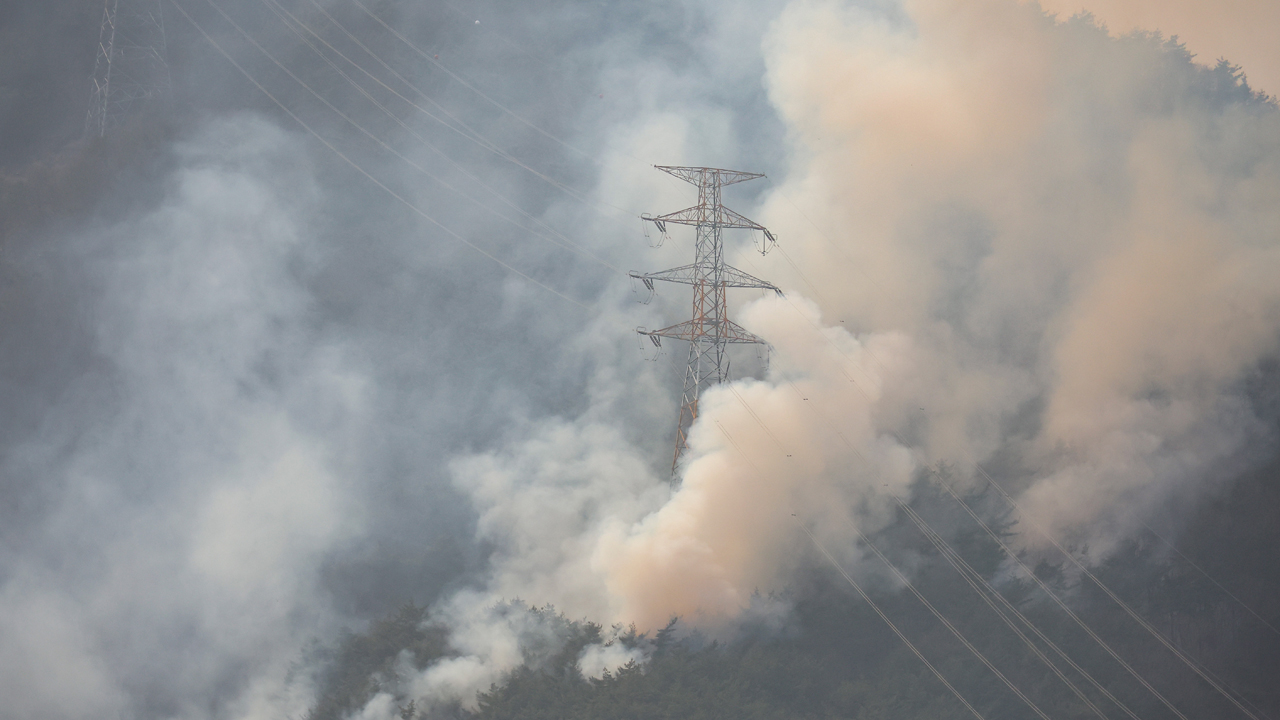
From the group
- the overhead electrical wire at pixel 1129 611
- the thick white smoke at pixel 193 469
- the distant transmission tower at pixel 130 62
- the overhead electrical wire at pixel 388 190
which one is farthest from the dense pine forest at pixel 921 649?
the distant transmission tower at pixel 130 62

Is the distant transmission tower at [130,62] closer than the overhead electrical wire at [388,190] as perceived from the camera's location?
No

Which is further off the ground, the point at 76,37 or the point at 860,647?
the point at 76,37

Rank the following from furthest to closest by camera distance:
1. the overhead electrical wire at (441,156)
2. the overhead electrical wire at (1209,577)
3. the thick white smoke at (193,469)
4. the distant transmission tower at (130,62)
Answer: the distant transmission tower at (130,62), the overhead electrical wire at (441,156), the thick white smoke at (193,469), the overhead electrical wire at (1209,577)

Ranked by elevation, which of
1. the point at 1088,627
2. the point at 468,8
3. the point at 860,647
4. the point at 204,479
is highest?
the point at 468,8

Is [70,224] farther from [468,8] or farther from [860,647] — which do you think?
[860,647]

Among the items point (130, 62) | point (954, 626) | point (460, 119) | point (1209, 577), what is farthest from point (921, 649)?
point (130, 62)

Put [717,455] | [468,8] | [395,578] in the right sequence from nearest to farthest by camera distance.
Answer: [717,455]
[395,578]
[468,8]

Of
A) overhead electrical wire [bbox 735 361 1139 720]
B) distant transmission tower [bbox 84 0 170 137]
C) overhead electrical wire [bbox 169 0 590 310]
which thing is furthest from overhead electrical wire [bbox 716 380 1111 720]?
distant transmission tower [bbox 84 0 170 137]

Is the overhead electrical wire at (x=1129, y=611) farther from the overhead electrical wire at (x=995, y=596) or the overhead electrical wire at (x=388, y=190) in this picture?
the overhead electrical wire at (x=388, y=190)

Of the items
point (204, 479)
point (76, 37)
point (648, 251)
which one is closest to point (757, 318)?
point (648, 251)
